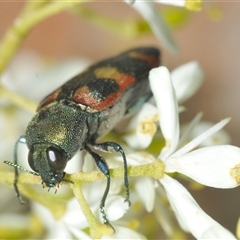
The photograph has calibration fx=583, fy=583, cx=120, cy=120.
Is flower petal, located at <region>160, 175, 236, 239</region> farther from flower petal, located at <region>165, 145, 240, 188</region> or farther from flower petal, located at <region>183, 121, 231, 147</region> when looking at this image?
flower petal, located at <region>183, 121, 231, 147</region>

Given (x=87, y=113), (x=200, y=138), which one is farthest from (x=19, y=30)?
(x=200, y=138)

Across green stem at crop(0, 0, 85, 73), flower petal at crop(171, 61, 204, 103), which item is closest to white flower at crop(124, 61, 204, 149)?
flower petal at crop(171, 61, 204, 103)

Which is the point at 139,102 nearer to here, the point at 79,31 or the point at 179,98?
the point at 179,98

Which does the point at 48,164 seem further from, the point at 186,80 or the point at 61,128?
the point at 186,80

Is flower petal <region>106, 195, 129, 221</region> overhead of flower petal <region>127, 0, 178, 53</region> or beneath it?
beneath

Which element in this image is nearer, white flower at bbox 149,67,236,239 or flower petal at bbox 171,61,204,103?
white flower at bbox 149,67,236,239

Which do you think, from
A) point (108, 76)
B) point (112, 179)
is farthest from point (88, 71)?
point (112, 179)

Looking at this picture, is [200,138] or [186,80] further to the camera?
[186,80]
